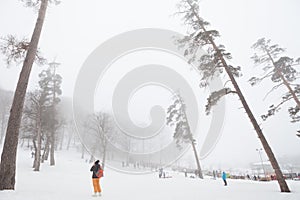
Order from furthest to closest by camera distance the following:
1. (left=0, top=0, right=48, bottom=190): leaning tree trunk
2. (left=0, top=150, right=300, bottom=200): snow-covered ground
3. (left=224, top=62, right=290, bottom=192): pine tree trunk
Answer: (left=224, top=62, right=290, bottom=192): pine tree trunk → (left=0, top=150, right=300, bottom=200): snow-covered ground → (left=0, top=0, right=48, bottom=190): leaning tree trunk

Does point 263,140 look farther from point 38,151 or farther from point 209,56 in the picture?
point 38,151

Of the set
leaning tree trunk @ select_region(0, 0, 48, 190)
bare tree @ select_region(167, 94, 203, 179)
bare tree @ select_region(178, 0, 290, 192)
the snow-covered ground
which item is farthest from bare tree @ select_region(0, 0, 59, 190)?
bare tree @ select_region(167, 94, 203, 179)

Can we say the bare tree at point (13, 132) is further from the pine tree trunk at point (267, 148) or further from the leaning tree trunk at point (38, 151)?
the leaning tree trunk at point (38, 151)

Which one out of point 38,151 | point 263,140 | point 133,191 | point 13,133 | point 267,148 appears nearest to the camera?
point 13,133

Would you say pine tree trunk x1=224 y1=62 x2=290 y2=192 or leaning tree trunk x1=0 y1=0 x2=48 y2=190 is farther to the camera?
pine tree trunk x1=224 y1=62 x2=290 y2=192

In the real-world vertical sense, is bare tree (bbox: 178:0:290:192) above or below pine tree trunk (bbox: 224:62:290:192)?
above

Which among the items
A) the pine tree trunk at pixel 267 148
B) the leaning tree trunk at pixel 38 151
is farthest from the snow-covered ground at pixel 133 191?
the leaning tree trunk at pixel 38 151

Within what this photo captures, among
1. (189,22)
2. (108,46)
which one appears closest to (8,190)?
(189,22)

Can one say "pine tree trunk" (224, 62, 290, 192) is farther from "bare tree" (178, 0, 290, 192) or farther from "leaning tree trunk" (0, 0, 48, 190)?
"leaning tree trunk" (0, 0, 48, 190)

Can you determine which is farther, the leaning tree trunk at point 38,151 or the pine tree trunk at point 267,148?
the leaning tree trunk at point 38,151

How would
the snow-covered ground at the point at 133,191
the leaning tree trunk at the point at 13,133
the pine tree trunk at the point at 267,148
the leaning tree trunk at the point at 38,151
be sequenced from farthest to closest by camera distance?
the leaning tree trunk at the point at 38,151 < the pine tree trunk at the point at 267,148 < the snow-covered ground at the point at 133,191 < the leaning tree trunk at the point at 13,133

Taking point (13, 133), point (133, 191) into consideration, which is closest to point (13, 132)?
point (13, 133)

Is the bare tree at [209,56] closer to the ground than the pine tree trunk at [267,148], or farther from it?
farther from it

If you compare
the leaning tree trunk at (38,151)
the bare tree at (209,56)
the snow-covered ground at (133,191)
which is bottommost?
the snow-covered ground at (133,191)
